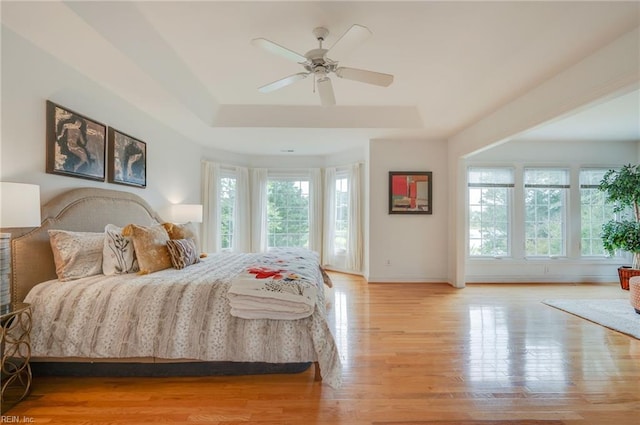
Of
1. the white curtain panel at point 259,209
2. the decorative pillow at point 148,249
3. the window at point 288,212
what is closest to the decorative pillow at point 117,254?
the decorative pillow at point 148,249

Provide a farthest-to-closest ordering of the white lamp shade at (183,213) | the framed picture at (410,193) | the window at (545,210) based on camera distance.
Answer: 1. the window at (545,210)
2. the framed picture at (410,193)
3. the white lamp shade at (183,213)

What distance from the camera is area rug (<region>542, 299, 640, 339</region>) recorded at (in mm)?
3046

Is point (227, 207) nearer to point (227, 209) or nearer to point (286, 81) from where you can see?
point (227, 209)

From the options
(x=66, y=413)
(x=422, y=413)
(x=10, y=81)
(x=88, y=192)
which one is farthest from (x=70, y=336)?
(x=422, y=413)

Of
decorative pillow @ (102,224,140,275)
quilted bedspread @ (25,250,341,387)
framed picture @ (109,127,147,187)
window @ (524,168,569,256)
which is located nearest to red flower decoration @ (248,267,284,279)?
quilted bedspread @ (25,250,341,387)

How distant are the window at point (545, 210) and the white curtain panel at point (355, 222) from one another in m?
2.98

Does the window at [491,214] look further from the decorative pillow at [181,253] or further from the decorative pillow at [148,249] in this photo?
the decorative pillow at [148,249]

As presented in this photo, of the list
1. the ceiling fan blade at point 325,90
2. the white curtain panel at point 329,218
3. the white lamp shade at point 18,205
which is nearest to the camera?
the white lamp shade at point 18,205

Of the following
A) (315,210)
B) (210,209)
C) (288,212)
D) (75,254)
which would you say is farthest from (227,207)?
(75,254)

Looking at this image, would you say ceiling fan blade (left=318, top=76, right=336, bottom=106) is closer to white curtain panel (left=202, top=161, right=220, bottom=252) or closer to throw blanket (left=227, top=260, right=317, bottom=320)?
throw blanket (left=227, top=260, right=317, bottom=320)

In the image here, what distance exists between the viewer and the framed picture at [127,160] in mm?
3041

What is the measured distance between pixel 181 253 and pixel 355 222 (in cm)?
351

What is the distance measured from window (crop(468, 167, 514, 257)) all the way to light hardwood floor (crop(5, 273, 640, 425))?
2.33 m

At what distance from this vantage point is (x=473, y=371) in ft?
7.26
